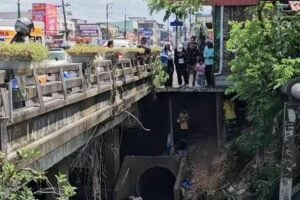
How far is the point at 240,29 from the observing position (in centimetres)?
1305

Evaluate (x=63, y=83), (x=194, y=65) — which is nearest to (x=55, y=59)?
(x=63, y=83)

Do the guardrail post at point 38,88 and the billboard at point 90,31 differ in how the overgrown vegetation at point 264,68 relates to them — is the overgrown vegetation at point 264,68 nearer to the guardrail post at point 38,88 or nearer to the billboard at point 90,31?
the guardrail post at point 38,88

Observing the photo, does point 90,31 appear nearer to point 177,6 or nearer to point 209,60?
point 209,60

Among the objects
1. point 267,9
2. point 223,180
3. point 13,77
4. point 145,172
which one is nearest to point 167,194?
point 145,172

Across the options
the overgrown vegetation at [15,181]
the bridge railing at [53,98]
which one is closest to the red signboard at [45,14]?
the bridge railing at [53,98]

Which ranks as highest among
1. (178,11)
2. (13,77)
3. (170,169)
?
(178,11)

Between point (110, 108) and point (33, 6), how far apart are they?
122 feet

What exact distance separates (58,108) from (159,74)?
430 inches

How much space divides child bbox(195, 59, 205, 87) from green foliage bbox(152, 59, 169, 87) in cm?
104

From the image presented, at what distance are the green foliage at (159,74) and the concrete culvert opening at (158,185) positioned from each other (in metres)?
2.95

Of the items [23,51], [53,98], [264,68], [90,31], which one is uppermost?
[90,31]

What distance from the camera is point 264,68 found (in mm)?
12266

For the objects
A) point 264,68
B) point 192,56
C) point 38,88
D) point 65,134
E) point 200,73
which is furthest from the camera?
point 192,56

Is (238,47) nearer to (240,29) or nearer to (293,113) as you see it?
(240,29)
